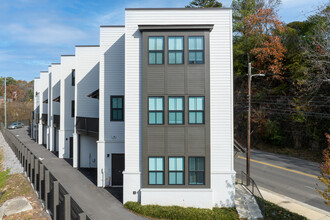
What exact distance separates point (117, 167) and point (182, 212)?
643 cm

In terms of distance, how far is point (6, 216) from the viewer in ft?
37.0

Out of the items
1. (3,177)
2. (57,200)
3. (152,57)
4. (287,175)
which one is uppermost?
(152,57)

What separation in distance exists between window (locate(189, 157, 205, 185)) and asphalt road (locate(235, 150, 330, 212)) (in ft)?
22.8

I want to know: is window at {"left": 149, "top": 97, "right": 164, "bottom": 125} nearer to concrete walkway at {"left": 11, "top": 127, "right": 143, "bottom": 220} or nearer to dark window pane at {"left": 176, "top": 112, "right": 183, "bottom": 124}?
dark window pane at {"left": 176, "top": 112, "right": 183, "bottom": 124}

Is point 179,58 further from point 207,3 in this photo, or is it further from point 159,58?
point 207,3

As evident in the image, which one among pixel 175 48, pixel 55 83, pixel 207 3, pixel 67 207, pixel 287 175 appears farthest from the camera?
pixel 207 3

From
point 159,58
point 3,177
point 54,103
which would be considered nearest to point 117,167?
point 159,58

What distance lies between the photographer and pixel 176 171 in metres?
12.4

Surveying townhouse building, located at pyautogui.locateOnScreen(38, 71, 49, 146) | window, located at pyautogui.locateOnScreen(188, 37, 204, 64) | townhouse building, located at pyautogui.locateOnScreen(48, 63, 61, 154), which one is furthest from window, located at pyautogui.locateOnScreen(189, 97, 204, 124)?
townhouse building, located at pyautogui.locateOnScreen(38, 71, 49, 146)

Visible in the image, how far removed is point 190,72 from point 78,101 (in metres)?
12.1

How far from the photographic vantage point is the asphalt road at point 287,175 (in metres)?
15.0

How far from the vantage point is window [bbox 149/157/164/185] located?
12.5 m

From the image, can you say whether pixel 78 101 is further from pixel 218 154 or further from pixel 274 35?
pixel 274 35

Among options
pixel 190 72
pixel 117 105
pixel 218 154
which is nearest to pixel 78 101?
pixel 117 105
